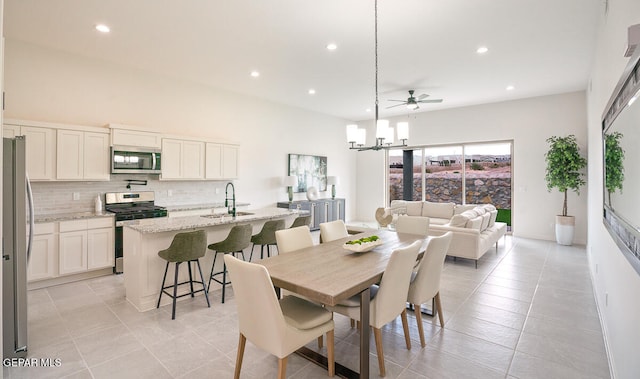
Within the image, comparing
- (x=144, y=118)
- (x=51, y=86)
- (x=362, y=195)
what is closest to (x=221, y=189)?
(x=144, y=118)

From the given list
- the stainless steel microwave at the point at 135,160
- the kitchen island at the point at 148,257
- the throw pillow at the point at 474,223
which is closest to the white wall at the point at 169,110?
the stainless steel microwave at the point at 135,160

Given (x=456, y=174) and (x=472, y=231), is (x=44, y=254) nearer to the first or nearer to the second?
(x=472, y=231)

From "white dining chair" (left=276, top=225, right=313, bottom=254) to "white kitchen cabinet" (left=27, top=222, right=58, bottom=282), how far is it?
126 inches

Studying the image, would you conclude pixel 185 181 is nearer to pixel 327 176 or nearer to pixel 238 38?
pixel 238 38

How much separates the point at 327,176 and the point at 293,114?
206 centimetres

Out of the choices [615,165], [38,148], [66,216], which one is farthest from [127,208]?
[615,165]


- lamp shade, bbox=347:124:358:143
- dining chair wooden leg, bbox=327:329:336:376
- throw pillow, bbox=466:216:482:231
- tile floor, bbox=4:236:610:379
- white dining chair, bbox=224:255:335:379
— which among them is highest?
lamp shade, bbox=347:124:358:143

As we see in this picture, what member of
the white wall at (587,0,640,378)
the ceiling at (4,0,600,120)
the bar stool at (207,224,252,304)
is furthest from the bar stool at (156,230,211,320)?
the white wall at (587,0,640,378)

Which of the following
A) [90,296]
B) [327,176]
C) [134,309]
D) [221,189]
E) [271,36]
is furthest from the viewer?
[327,176]

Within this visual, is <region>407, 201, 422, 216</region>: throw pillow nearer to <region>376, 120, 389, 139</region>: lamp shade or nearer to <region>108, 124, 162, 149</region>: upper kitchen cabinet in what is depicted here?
<region>376, 120, 389, 139</region>: lamp shade

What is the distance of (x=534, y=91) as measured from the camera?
259 inches

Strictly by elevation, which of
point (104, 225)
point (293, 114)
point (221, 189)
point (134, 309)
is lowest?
point (134, 309)

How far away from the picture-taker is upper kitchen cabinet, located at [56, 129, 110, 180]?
4.30 meters

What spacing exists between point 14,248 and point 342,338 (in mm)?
2707
